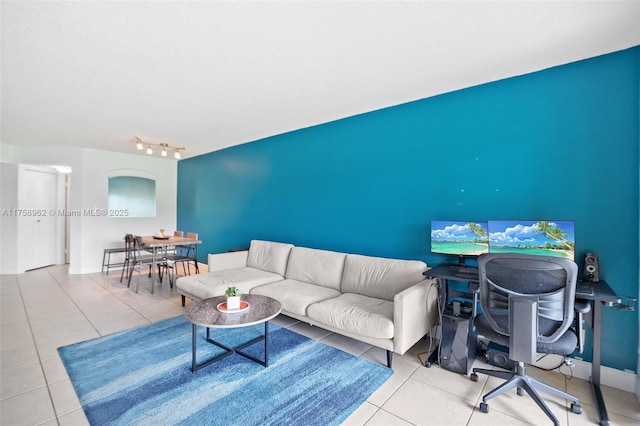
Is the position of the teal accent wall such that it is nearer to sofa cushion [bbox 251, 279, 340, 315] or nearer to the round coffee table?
sofa cushion [bbox 251, 279, 340, 315]

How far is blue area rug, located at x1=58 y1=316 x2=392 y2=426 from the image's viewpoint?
1885 millimetres

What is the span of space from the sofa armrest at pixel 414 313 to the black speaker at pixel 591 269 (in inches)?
44.0

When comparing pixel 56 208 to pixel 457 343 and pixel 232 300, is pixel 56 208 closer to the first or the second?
pixel 232 300

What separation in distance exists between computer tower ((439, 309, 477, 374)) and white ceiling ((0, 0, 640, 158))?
2.19 m

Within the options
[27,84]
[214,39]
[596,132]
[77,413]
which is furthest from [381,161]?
[27,84]

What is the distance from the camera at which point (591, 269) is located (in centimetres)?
224

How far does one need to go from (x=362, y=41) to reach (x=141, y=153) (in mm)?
6226

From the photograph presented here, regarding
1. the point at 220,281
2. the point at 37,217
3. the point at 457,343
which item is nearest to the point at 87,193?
the point at 37,217

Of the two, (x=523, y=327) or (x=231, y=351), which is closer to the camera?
(x=523, y=327)

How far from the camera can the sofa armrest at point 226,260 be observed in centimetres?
415

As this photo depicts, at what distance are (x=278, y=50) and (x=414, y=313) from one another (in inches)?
96.9

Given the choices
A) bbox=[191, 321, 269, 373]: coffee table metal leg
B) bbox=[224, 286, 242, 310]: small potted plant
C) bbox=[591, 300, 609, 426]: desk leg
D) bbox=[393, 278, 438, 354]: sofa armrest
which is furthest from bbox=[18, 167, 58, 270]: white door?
bbox=[591, 300, 609, 426]: desk leg

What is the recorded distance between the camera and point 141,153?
21.5 ft

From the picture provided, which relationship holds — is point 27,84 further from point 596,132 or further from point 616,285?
point 616,285
